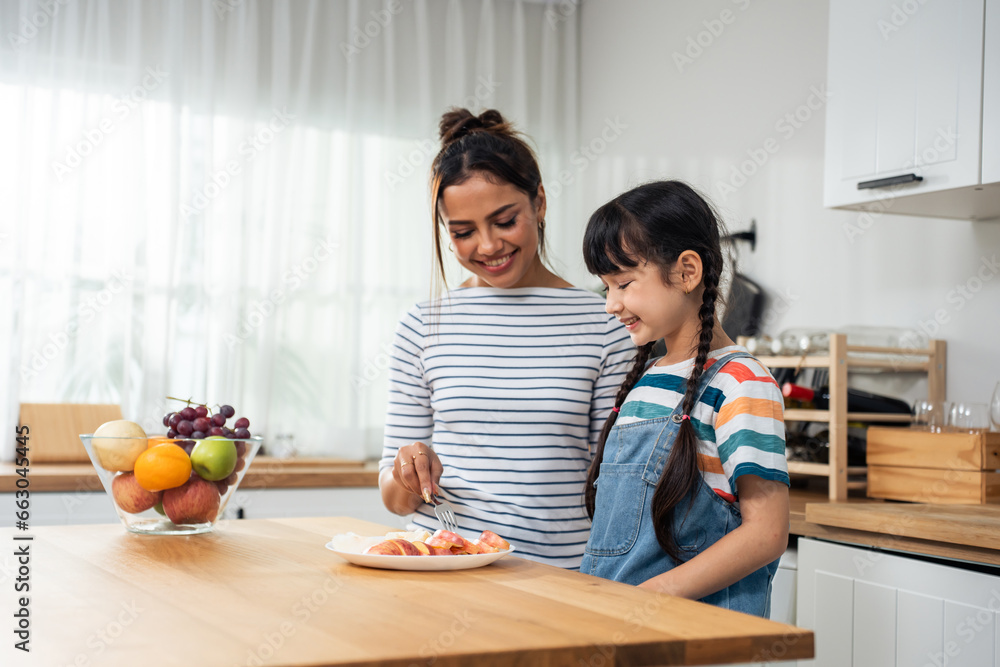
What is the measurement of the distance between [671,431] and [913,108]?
126 cm

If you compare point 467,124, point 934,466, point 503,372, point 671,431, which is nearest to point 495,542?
point 671,431

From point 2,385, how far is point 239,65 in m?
1.34

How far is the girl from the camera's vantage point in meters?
0.94

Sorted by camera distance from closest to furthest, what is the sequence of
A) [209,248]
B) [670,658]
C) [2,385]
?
[670,658], [2,385], [209,248]

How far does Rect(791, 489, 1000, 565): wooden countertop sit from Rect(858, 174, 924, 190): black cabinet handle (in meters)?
0.67

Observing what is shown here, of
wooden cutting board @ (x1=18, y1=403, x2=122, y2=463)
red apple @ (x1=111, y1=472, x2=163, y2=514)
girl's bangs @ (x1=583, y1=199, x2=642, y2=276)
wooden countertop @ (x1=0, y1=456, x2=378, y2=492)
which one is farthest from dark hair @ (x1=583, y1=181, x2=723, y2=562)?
wooden cutting board @ (x1=18, y1=403, x2=122, y2=463)

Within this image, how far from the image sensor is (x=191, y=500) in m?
1.18

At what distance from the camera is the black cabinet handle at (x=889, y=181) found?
1.89 m

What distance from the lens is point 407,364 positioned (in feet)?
4.65

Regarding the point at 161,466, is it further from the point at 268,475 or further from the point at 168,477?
the point at 268,475

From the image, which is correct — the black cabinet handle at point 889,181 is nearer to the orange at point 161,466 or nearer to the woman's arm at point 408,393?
the woman's arm at point 408,393

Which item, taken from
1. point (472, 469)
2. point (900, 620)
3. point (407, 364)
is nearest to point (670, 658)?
point (472, 469)

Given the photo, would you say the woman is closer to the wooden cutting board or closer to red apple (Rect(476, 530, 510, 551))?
red apple (Rect(476, 530, 510, 551))

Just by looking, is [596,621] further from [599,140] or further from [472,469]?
[599,140]
